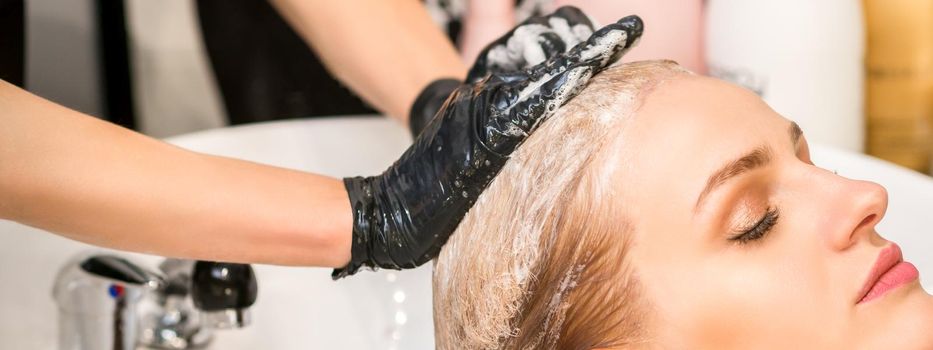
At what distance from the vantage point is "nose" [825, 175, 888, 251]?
0.71m

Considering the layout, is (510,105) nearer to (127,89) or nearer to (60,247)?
(60,247)

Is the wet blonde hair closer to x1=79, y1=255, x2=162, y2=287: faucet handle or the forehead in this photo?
the forehead

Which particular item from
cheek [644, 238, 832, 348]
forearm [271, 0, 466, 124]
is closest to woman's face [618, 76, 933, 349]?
cheek [644, 238, 832, 348]

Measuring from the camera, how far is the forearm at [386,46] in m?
1.18

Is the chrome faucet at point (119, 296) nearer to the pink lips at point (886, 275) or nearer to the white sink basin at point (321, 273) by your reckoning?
the white sink basin at point (321, 273)

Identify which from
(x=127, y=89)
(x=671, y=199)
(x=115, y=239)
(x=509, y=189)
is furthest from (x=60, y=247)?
(x=671, y=199)

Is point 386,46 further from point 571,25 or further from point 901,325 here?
point 901,325

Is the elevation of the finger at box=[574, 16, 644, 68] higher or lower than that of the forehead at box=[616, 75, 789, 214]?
higher

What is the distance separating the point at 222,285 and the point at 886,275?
54 cm

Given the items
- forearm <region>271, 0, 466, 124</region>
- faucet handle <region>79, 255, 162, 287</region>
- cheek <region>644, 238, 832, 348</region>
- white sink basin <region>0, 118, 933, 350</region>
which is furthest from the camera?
forearm <region>271, 0, 466, 124</region>

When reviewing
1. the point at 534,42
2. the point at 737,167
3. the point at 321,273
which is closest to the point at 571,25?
the point at 534,42

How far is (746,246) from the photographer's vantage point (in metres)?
0.71

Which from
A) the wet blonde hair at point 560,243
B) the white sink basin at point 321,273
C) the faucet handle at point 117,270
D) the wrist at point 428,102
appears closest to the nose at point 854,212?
the wet blonde hair at point 560,243

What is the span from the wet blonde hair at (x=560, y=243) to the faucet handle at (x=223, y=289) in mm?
236
